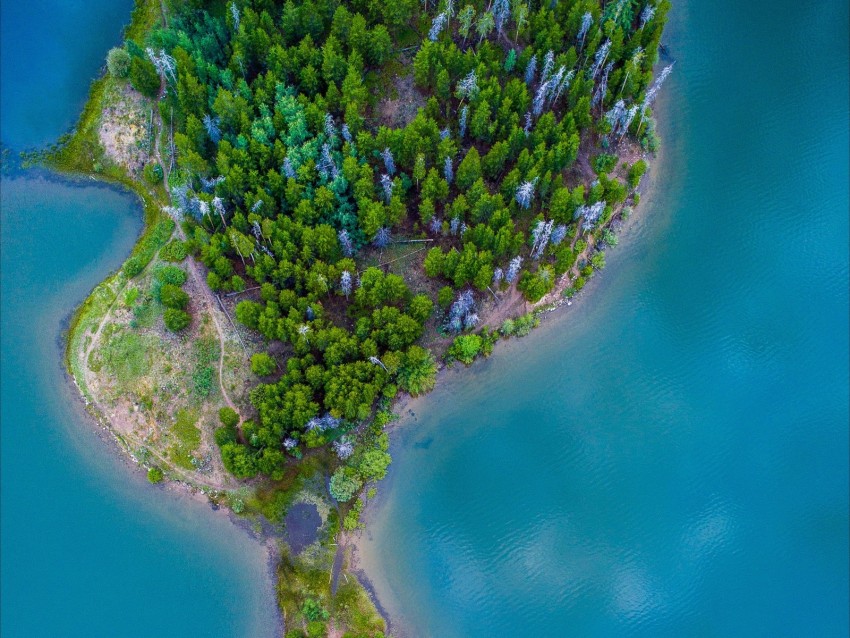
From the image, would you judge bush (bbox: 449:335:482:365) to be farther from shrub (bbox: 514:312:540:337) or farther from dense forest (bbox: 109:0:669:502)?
shrub (bbox: 514:312:540:337)

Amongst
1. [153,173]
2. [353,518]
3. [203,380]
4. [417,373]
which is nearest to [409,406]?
[417,373]

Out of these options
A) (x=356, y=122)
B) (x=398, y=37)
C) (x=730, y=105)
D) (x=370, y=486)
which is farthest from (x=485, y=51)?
(x=370, y=486)

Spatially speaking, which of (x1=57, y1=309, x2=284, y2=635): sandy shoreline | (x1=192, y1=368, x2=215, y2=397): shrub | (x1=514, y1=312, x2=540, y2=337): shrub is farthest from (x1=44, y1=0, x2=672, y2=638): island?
(x1=57, y1=309, x2=284, y2=635): sandy shoreline

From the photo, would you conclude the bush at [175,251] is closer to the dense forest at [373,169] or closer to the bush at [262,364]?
the dense forest at [373,169]

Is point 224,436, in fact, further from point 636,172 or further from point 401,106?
point 636,172

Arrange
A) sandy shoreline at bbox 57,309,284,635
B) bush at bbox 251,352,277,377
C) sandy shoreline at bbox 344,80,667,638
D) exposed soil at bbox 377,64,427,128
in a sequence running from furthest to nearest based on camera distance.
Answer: exposed soil at bbox 377,64,427,128 < sandy shoreline at bbox 57,309,284,635 < sandy shoreline at bbox 344,80,667,638 < bush at bbox 251,352,277,377

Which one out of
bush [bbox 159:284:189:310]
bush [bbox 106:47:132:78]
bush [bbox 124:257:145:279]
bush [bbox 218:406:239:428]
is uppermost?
bush [bbox 106:47:132:78]

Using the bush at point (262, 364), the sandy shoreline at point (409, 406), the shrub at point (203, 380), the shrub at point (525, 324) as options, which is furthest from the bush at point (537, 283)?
the shrub at point (203, 380)
